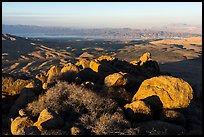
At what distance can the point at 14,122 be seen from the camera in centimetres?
1283

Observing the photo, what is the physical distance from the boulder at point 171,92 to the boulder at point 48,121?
4.71m

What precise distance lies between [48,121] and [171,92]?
6.02 meters

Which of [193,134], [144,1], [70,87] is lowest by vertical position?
[193,134]

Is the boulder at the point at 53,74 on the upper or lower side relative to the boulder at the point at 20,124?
upper

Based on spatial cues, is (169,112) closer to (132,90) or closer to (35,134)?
(132,90)

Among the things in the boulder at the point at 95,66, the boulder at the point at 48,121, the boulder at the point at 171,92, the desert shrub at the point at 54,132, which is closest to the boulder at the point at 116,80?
the boulder at the point at 171,92

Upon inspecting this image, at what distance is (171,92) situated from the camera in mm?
15008

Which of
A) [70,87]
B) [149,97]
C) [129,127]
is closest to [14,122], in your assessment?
[70,87]

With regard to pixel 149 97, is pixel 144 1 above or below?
above

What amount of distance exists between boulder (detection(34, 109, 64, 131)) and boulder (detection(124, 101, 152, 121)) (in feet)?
9.93

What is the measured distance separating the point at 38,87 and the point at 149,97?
5.80 meters

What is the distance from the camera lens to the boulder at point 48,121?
12.1 metres

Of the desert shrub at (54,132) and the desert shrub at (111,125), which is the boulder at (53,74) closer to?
the desert shrub at (111,125)

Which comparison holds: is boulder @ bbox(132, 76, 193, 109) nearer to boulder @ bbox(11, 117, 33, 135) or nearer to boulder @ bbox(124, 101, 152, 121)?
boulder @ bbox(124, 101, 152, 121)
